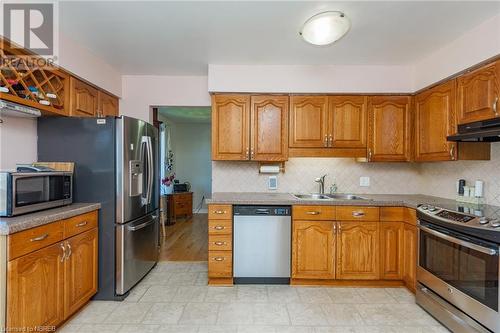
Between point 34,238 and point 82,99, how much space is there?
5.11 ft

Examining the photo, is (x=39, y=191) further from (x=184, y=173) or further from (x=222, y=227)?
(x=184, y=173)

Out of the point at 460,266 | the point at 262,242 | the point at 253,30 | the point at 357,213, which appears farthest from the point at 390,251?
the point at 253,30

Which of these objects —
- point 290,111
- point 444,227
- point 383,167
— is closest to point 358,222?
point 444,227

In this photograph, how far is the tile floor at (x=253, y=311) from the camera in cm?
204

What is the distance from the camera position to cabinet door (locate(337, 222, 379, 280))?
106 inches

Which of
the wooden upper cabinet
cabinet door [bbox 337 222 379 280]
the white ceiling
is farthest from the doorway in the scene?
cabinet door [bbox 337 222 379 280]

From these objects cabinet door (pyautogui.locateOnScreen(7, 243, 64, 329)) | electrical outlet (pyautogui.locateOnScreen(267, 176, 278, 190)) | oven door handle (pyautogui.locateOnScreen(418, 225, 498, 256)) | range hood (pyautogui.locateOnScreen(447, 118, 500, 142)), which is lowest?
cabinet door (pyautogui.locateOnScreen(7, 243, 64, 329))

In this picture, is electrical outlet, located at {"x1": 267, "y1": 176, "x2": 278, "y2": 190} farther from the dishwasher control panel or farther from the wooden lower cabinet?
the wooden lower cabinet

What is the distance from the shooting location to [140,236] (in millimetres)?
2672

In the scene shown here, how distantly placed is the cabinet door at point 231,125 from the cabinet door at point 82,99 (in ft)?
4.26

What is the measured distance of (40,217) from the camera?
1.76 metres

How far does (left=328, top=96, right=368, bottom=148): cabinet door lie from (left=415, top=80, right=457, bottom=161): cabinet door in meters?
0.56

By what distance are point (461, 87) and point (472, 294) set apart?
67.6 inches

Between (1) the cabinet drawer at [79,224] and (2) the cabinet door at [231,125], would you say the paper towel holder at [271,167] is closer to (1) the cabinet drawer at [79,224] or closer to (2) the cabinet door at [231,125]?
(2) the cabinet door at [231,125]
